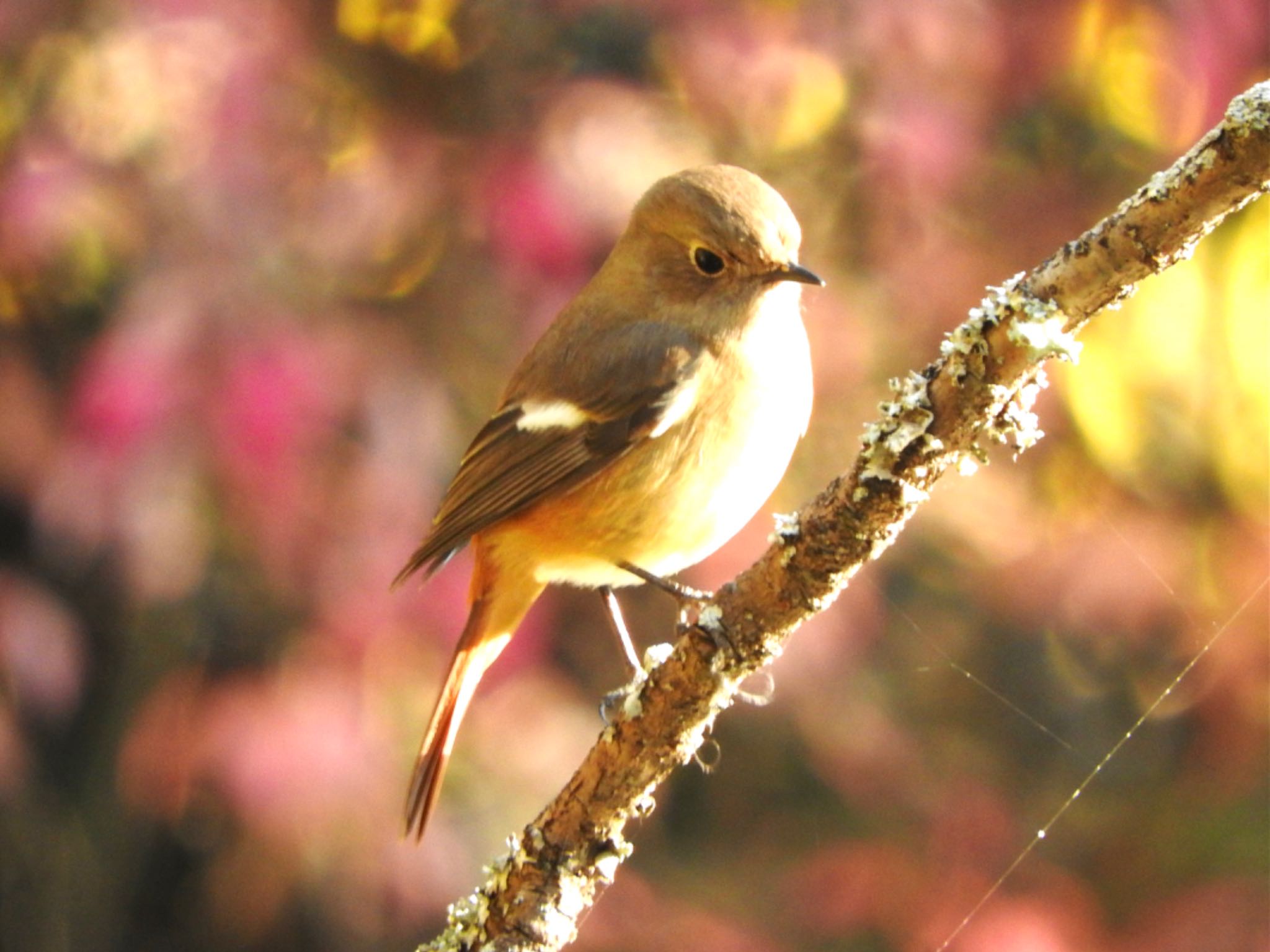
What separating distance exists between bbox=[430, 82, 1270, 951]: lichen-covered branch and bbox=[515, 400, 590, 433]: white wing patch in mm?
888

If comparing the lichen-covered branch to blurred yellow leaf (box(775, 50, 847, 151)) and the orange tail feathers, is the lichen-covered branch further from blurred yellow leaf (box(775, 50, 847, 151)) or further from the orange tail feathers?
blurred yellow leaf (box(775, 50, 847, 151))

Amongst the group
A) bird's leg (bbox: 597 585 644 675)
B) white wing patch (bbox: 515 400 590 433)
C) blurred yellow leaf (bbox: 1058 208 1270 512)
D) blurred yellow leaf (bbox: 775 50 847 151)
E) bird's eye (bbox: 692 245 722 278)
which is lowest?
bird's leg (bbox: 597 585 644 675)

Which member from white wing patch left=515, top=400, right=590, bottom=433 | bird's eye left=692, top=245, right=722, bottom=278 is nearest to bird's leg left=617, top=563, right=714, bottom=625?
white wing patch left=515, top=400, right=590, bottom=433

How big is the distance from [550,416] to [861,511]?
3.92 feet

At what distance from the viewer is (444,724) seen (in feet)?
8.32

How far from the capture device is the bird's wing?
2500 millimetres

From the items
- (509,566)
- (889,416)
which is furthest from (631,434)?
(889,416)

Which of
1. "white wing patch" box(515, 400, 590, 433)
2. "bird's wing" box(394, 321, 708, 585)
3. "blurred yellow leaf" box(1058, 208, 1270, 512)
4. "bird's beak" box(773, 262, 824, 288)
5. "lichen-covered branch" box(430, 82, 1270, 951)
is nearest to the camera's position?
"lichen-covered branch" box(430, 82, 1270, 951)

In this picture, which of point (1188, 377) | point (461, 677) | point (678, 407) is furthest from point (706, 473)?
point (1188, 377)

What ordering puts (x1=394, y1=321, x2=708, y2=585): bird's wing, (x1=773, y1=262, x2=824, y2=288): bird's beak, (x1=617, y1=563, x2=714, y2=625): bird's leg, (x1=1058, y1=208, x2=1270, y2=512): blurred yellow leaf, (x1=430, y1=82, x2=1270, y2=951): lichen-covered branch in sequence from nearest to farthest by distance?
1. (x1=430, y1=82, x2=1270, y2=951): lichen-covered branch
2. (x1=617, y1=563, x2=714, y2=625): bird's leg
3. (x1=773, y1=262, x2=824, y2=288): bird's beak
4. (x1=394, y1=321, x2=708, y2=585): bird's wing
5. (x1=1058, y1=208, x2=1270, y2=512): blurred yellow leaf

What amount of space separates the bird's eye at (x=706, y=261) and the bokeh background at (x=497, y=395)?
0.25 meters

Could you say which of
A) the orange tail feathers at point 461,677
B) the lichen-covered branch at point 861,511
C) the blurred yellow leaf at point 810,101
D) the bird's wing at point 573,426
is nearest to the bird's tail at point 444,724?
the orange tail feathers at point 461,677

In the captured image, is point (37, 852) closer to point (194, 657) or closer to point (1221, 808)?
point (194, 657)

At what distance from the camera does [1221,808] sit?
3.09 m
